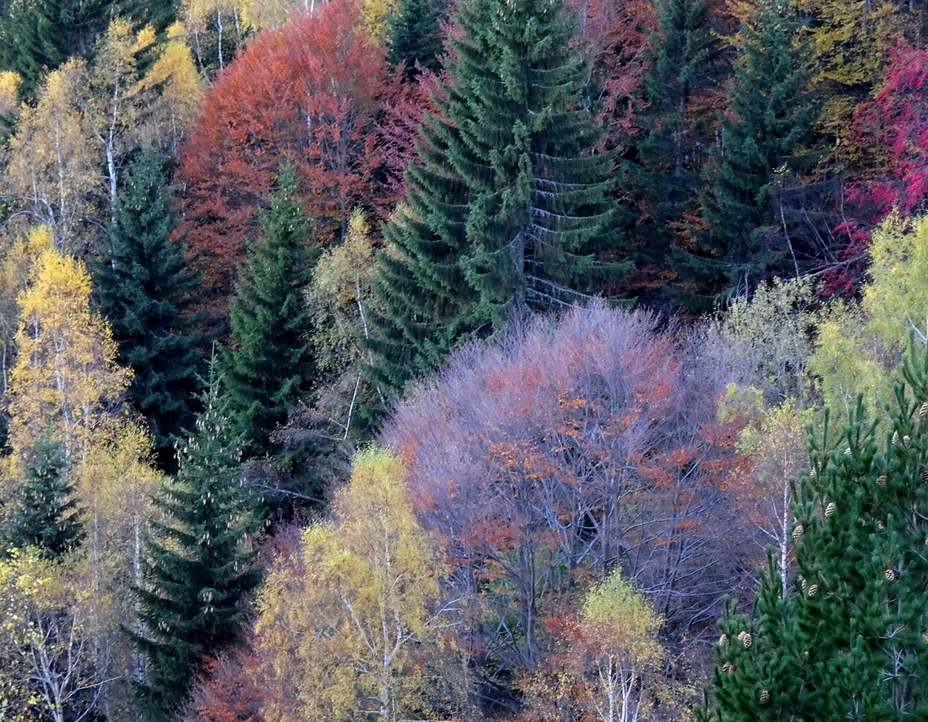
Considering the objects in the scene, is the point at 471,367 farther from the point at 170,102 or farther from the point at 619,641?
the point at 170,102

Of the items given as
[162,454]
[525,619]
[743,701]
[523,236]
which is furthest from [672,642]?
[162,454]

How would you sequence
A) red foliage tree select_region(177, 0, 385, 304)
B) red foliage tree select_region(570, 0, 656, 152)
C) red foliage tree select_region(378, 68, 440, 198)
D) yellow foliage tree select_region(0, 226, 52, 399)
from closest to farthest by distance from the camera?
red foliage tree select_region(570, 0, 656, 152)
yellow foliage tree select_region(0, 226, 52, 399)
red foliage tree select_region(378, 68, 440, 198)
red foliage tree select_region(177, 0, 385, 304)

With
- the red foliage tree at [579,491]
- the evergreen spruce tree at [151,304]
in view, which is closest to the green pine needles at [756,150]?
the red foliage tree at [579,491]

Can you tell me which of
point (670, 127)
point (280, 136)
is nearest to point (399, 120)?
point (280, 136)

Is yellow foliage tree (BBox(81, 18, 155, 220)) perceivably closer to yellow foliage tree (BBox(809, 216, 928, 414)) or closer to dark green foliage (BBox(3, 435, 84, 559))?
dark green foliage (BBox(3, 435, 84, 559))

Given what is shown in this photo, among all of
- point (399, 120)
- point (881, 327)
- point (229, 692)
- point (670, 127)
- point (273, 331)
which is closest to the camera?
point (881, 327)

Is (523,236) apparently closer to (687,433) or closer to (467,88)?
(467,88)

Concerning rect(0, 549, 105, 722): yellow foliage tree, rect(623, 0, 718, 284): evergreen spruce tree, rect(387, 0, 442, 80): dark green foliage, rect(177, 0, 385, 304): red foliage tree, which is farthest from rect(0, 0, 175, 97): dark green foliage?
rect(0, 549, 105, 722): yellow foliage tree
